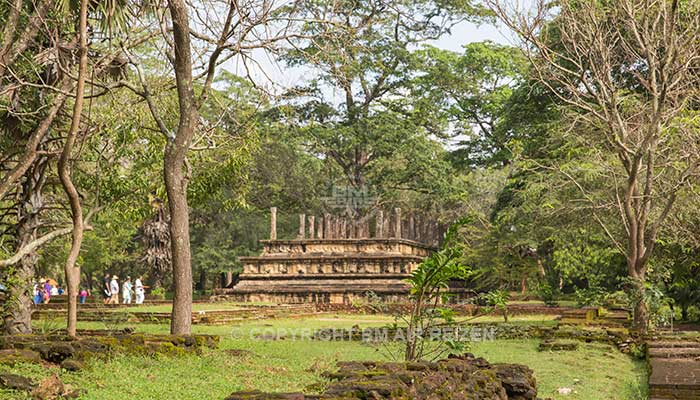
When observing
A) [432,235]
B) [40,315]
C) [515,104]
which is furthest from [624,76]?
[40,315]

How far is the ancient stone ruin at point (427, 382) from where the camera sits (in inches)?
233

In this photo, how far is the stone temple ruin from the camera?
104ft

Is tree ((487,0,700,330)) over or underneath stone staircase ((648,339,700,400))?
over

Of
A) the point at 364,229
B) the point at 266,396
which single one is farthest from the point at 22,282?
the point at 364,229

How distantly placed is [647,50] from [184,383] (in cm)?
1073

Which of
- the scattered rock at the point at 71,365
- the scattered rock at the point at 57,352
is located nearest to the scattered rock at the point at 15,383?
the scattered rock at the point at 71,365

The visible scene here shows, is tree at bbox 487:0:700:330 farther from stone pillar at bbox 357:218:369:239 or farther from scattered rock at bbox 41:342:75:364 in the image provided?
stone pillar at bbox 357:218:369:239

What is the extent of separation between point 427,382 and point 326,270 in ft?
A: 88.0

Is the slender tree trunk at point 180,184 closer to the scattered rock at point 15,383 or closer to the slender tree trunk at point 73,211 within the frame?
the slender tree trunk at point 73,211

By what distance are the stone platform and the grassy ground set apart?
15.9 m

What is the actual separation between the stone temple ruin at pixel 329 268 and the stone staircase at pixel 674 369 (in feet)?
60.4

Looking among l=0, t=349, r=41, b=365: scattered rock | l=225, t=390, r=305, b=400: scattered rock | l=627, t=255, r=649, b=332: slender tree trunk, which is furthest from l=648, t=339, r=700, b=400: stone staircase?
l=0, t=349, r=41, b=365: scattered rock

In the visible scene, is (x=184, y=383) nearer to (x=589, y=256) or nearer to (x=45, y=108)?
(x=45, y=108)

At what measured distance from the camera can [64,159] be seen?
372 inches
